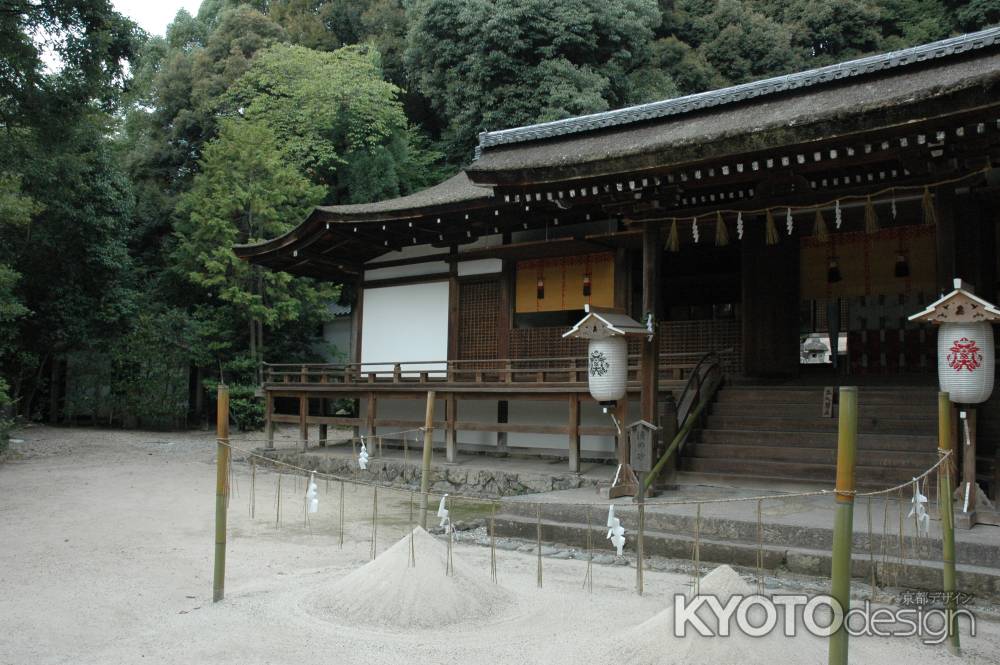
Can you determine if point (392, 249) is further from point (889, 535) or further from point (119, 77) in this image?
point (889, 535)

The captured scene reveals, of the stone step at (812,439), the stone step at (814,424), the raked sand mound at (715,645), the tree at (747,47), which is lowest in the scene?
the raked sand mound at (715,645)

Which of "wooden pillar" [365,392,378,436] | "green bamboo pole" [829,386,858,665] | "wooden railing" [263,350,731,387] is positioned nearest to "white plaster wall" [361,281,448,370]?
"wooden railing" [263,350,731,387]

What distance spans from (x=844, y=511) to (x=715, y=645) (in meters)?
1.30

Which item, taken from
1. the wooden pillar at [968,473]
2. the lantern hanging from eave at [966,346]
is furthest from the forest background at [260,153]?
the wooden pillar at [968,473]

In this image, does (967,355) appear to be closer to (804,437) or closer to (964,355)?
(964,355)

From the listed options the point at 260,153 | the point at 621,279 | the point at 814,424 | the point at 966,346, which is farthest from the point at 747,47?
the point at 966,346

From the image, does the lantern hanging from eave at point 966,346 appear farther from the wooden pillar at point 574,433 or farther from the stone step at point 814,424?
the wooden pillar at point 574,433

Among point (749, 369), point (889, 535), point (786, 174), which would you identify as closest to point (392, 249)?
point (749, 369)

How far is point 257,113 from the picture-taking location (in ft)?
88.7

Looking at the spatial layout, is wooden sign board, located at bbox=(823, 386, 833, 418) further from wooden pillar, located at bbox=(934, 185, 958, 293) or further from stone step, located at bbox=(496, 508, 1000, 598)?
stone step, located at bbox=(496, 508, 1000, 598)

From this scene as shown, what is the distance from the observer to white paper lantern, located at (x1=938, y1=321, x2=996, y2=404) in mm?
7191

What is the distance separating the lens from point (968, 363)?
721cm

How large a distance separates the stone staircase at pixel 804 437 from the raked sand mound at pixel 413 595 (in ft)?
15.9

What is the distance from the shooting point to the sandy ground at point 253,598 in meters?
4.77
